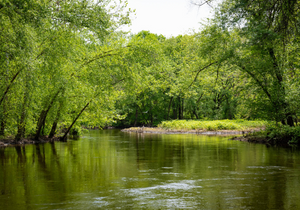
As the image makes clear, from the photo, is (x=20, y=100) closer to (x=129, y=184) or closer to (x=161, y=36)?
(x=129, y=184)

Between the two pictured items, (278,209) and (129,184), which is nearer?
(278,209)

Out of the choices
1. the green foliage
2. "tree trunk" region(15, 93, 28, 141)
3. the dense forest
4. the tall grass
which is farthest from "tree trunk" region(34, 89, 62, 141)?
the tall grass

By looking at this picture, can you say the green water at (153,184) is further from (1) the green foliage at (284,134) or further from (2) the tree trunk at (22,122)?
(2) the tree trunk at (22,122)

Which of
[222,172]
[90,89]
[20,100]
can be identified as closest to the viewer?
[222,172]

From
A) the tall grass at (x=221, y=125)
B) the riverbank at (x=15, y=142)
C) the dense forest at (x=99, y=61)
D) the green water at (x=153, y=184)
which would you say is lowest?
the green water at (x=153, y=184)

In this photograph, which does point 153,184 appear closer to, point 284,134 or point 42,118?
point 284,134

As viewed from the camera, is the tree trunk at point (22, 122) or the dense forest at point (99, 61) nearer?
the dense forest at point (99, 61)

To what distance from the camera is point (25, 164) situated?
38.5 ft

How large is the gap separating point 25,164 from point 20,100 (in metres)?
6.26

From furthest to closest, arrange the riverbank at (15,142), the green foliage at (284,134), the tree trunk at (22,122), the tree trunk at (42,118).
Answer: the tree trunk at (42,118)
the riverbank at (15,142)
the tree trunk at (22,122)
the green foliage at (284,134)

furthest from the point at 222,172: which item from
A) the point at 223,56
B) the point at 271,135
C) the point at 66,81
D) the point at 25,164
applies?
the point at 66,81

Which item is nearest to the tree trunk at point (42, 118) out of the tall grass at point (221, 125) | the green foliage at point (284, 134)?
the green foliage at point (284, 134)

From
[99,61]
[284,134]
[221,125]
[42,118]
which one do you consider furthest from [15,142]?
[221,125]

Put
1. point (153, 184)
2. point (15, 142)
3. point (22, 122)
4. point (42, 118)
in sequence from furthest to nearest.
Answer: point (42, 118), point (15, 142), point (22, 122), point (153, 184)
